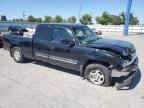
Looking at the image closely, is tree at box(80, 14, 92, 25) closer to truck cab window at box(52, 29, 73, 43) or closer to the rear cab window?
the rear cab window

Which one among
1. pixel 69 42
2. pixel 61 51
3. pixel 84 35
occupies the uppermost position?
pixel 84 35

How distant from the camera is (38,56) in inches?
272

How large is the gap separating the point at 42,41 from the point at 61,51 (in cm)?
101

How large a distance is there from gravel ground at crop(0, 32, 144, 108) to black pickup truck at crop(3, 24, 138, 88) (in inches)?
14.6

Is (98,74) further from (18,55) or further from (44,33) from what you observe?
(18,55)

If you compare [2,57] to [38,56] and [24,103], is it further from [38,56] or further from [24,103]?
[24,103]

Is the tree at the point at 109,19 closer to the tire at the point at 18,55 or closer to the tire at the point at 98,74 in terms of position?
the tire at the point at 18,55

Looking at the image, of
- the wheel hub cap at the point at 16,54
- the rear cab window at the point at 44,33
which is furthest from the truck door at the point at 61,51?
the wheel hub cap at the point at 16,54

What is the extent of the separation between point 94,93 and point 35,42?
3.19m

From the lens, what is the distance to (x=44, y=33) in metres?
6.66

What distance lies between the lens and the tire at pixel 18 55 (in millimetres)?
7672

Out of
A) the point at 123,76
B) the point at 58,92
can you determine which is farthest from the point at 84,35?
the point at 58,92

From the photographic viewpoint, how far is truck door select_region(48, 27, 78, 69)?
5.86m

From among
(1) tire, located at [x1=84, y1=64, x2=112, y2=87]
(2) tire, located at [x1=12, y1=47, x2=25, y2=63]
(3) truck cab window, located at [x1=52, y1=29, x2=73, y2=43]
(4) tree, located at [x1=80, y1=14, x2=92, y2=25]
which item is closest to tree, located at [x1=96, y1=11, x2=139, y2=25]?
(4) tree, located at [x1=80, y1=14, x2=92, y2=25]
